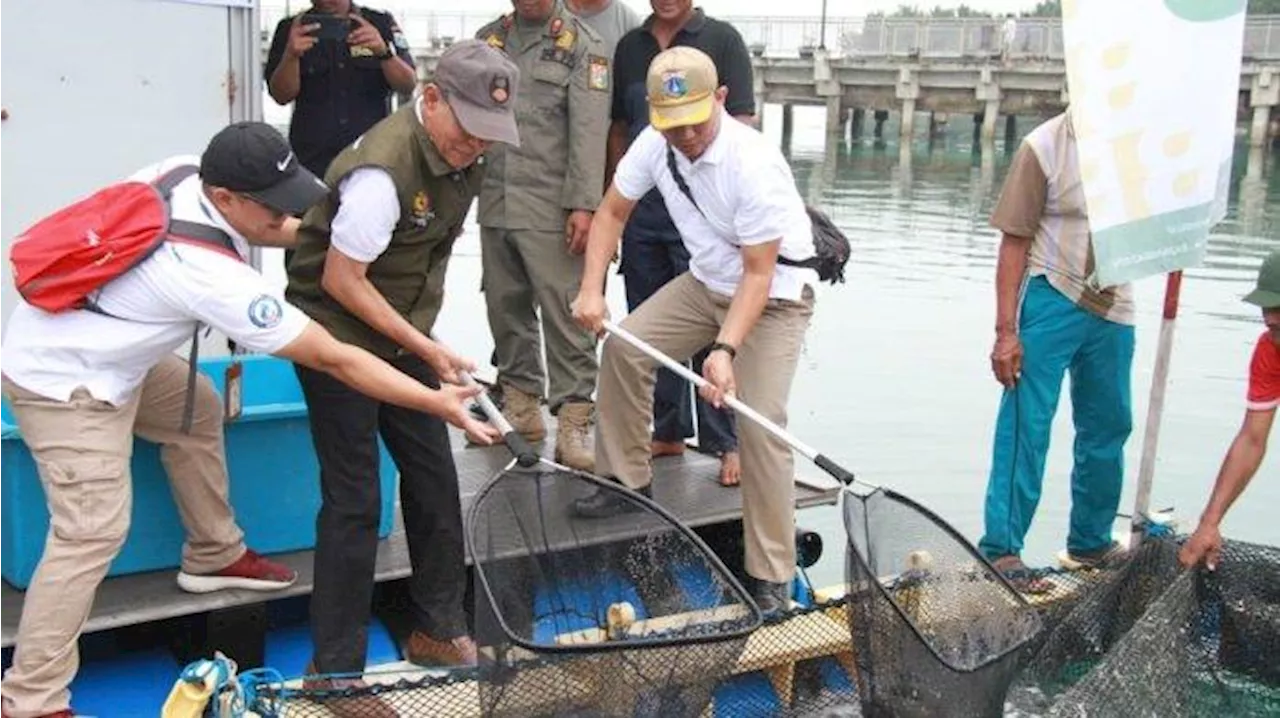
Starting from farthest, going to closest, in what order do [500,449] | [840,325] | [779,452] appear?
1. [840,325]
2. [500,449]
3. [779,452]

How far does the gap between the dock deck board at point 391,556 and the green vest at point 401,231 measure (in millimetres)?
845

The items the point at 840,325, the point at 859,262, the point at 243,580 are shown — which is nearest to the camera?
the point at 243,580

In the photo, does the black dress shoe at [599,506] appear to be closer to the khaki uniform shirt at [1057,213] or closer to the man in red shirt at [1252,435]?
the khaki uniform shirt at [1057,213]

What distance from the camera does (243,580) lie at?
413 cm

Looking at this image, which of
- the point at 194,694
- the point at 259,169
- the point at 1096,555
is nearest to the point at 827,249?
the point at 1096,555

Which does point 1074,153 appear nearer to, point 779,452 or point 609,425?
point 779,452

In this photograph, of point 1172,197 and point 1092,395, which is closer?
point 1172,197

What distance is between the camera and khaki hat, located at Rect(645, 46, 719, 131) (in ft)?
13.8

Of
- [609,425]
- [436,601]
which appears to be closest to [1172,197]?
[609,425]

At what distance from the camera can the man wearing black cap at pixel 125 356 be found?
3.38m

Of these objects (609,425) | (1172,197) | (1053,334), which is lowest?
(609,425)

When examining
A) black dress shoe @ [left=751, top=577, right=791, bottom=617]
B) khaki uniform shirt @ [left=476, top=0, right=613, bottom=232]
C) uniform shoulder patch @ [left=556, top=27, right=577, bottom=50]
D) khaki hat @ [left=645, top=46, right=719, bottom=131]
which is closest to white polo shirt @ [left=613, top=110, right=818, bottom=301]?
khaki hat @ [left=645, top=46, right=719, bottom=131]

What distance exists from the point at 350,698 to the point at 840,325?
34.4 ft

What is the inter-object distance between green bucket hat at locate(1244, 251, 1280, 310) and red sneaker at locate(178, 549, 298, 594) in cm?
304
